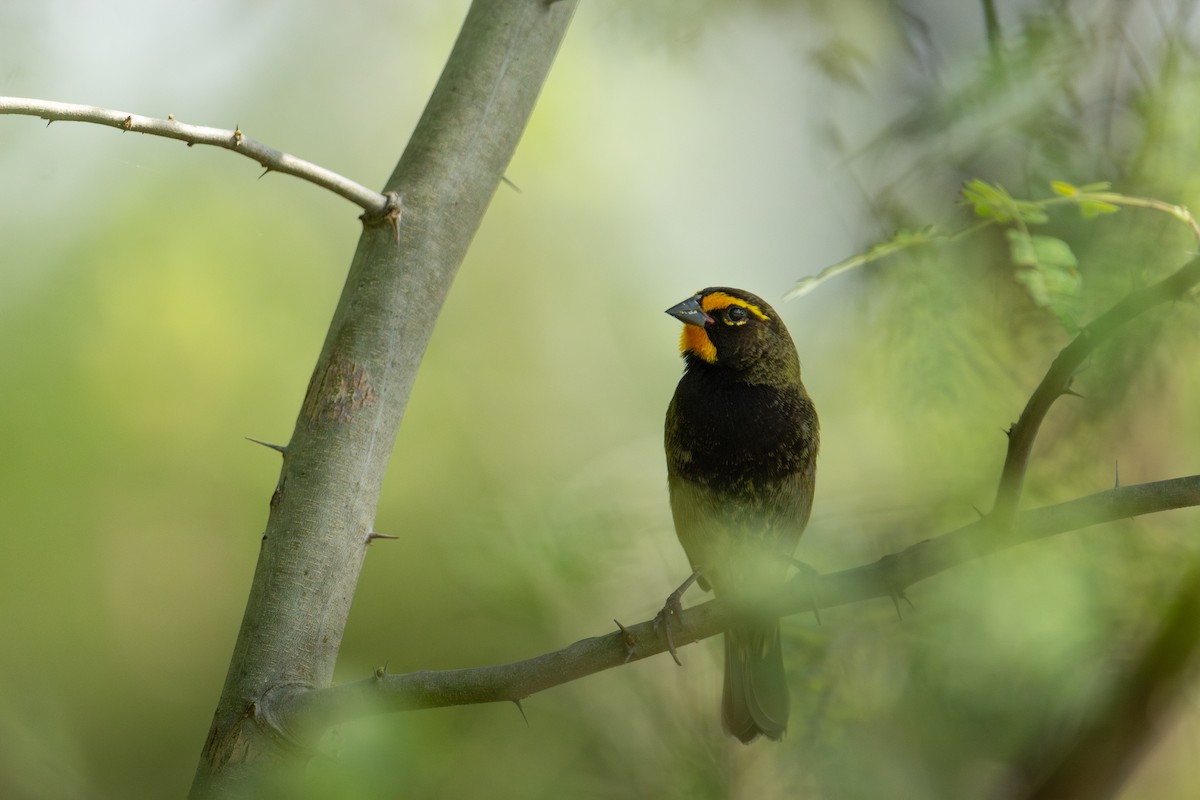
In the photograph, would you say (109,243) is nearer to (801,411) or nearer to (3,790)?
(3,790)

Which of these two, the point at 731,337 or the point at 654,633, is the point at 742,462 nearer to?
the point at 731,337

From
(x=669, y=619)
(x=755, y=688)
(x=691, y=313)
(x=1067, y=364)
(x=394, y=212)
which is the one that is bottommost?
(x=755, y=688)

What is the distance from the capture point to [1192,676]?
3.95m

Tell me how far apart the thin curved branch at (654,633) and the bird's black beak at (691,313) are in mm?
1214

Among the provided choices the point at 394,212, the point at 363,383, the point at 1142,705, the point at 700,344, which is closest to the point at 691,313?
the point at 700,344

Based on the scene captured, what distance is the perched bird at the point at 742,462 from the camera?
346 cm

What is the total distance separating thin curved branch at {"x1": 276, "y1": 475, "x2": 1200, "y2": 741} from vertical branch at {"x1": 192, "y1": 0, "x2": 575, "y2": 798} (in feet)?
0.49

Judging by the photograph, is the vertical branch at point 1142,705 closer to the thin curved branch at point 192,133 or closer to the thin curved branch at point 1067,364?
the thin curved branch at point 1067,364

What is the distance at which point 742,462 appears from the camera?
344 centimetres

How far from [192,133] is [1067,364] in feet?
6.11

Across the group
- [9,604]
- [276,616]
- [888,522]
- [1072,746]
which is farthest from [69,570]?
[1072,746]

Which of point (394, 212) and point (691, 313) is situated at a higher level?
point (394, 212)

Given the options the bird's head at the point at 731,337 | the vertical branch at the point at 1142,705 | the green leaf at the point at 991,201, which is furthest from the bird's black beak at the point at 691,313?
the vertical branch at the point at 1142,705

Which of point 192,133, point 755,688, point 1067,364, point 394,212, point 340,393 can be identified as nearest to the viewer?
point 1067,364
